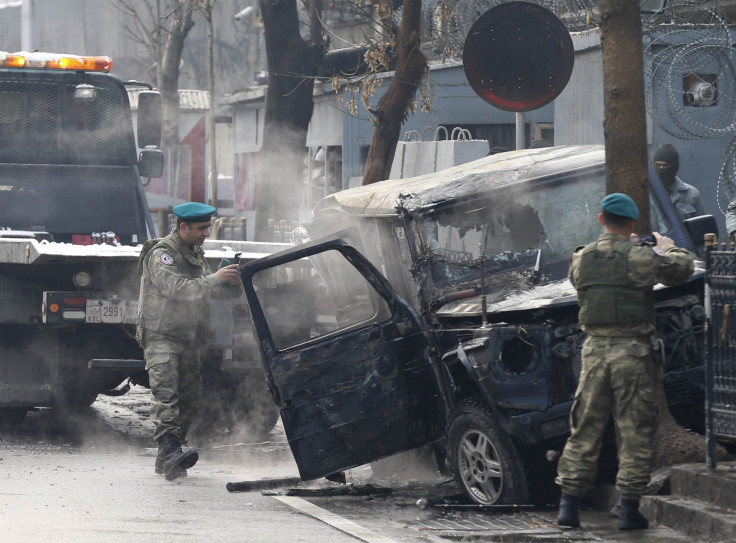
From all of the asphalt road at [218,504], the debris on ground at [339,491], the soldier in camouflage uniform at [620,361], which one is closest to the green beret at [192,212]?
the asphalt road at [218,504]

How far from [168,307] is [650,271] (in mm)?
3610

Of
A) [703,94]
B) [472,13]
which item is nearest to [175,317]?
[472,13]

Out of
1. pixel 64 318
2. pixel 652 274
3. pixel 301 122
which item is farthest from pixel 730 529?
pixel 301 122

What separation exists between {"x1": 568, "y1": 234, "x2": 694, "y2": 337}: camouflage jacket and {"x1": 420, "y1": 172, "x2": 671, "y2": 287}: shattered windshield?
4.45 feet

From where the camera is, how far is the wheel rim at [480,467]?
6.90m

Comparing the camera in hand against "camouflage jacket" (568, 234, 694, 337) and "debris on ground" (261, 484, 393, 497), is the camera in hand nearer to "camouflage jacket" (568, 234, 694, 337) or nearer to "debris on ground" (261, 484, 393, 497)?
"camouflage jacket" (568, 234, 694, 337)

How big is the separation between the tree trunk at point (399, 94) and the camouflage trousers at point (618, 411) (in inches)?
292

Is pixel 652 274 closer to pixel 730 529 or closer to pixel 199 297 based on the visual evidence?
pixel 730 529

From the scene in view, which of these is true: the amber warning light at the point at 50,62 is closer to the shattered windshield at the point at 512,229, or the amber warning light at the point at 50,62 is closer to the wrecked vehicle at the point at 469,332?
the wrecked vehicle at the point at 469,332

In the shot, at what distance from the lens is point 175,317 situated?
8680 mm

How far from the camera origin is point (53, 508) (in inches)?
275

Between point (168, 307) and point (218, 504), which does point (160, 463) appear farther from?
point (218, 504)

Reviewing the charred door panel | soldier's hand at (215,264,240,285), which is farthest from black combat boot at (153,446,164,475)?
the charred door panel

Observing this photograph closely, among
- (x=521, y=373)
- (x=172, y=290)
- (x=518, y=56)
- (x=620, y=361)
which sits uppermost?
(x=518, y=56)
